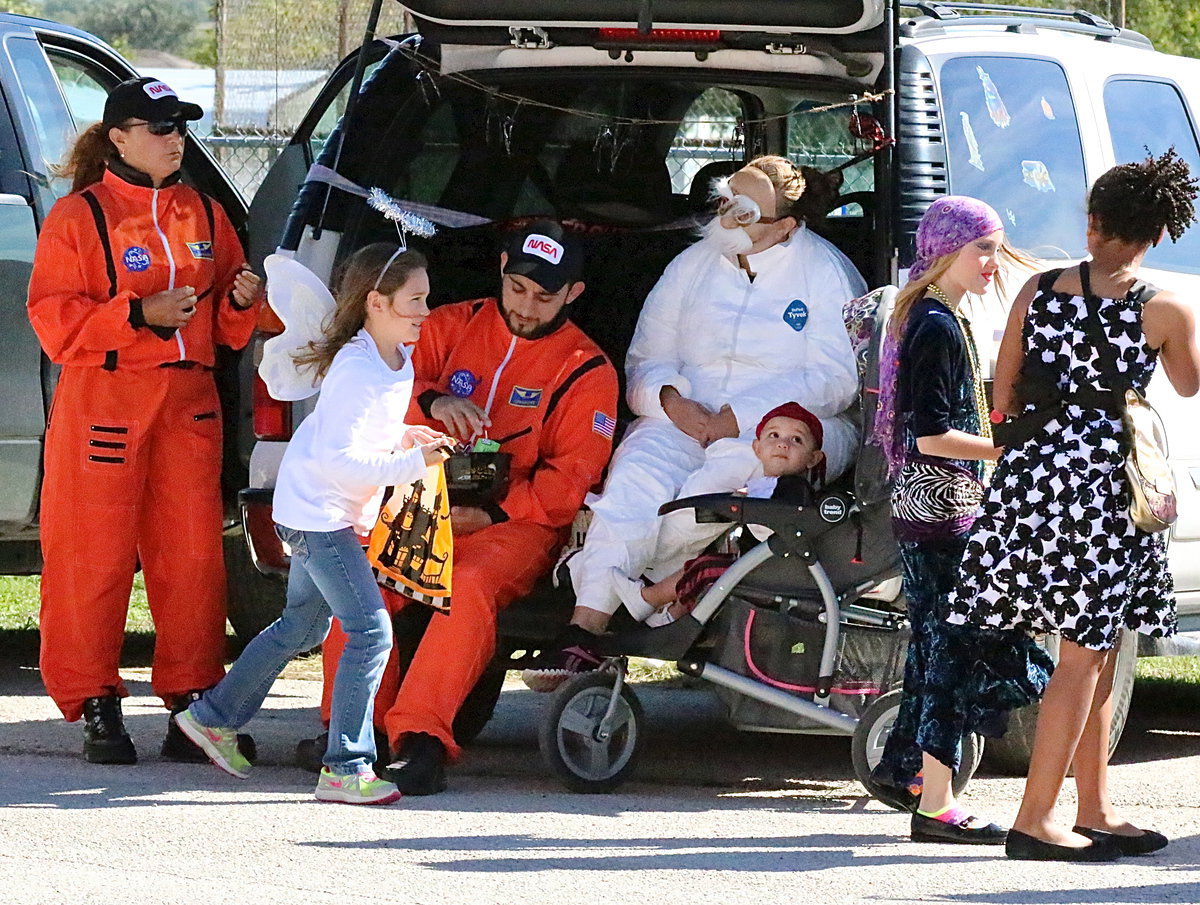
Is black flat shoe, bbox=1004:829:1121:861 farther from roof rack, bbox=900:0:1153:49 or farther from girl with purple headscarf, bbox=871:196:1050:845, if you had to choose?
roof rack, bbox=900:0:1153:49

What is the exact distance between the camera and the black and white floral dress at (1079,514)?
205 inches

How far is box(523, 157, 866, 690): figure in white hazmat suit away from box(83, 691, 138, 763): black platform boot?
1.20 metres

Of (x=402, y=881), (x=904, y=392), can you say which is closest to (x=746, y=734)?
(x=904, y=392)

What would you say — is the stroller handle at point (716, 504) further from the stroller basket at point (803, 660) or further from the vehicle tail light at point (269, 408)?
the vehicle tail light at point (269, 408)

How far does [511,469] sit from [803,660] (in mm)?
1095

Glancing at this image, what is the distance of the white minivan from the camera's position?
6.11 meters

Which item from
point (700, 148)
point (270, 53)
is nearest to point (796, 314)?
point (700, 148)

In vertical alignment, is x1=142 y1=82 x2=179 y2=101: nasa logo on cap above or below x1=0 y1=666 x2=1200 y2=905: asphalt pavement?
above

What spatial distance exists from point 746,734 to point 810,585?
1625 millimetres

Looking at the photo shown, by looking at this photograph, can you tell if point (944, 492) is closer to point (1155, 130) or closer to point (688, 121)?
point (1155, 130)

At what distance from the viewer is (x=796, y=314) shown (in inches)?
252

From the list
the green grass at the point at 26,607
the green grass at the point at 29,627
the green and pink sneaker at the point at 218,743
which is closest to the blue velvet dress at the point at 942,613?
the green and pink sneaker at the point at 218,743

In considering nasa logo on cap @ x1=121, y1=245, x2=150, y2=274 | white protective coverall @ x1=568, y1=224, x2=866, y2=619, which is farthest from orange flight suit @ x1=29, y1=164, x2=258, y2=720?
white protective coverall @ x1=568, y1=224, x2=866, y2=619

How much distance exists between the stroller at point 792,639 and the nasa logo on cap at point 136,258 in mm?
1701
